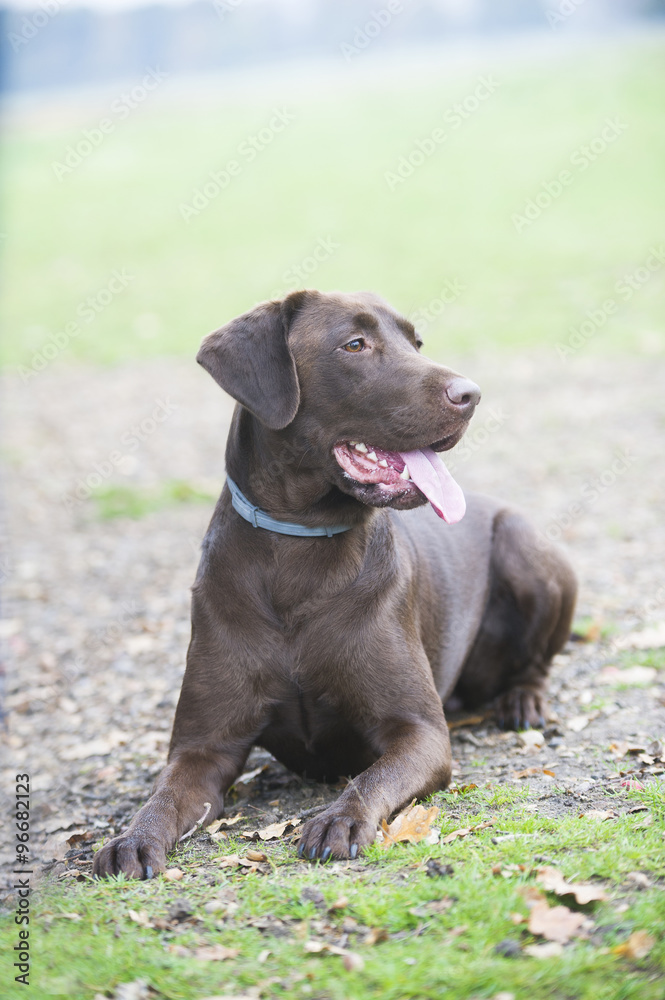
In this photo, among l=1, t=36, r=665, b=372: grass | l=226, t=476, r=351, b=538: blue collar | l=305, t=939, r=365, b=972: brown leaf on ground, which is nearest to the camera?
l=305, t=939, r=365, b=972: brown leaf on ground

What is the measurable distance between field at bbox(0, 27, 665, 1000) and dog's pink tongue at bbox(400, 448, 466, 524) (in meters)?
1.06

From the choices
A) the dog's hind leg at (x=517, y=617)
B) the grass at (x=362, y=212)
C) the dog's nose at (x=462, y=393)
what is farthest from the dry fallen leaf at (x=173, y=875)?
the grass at (x=362, y=212)

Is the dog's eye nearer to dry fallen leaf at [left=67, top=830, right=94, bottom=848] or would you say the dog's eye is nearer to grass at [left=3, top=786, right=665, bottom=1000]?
grass at [left=3, top=786, right=665, bottom=1000]

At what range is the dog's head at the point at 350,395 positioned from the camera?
383cm

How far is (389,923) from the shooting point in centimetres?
286

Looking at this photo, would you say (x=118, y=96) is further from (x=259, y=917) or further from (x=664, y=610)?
(x=259, y=917)

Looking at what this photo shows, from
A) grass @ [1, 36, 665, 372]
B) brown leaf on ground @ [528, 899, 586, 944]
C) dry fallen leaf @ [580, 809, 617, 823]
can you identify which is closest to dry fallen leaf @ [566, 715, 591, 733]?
dry fallen leaf @ [580, 809, 617, 823]

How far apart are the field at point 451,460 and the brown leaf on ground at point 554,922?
19mm

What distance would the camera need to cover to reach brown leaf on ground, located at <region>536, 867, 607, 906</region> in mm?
2820

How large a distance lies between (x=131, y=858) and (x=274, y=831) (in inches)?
21.3

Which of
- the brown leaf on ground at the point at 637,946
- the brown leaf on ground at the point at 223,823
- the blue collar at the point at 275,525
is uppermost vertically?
the blue collar at the point at 275,525

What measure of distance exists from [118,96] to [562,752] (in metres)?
29.2

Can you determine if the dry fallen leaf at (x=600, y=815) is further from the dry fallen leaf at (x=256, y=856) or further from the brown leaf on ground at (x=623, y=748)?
the dry fallen leaf at (x=256, y=856)

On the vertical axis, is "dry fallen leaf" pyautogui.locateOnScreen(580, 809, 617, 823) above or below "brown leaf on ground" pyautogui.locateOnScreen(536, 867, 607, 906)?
below
